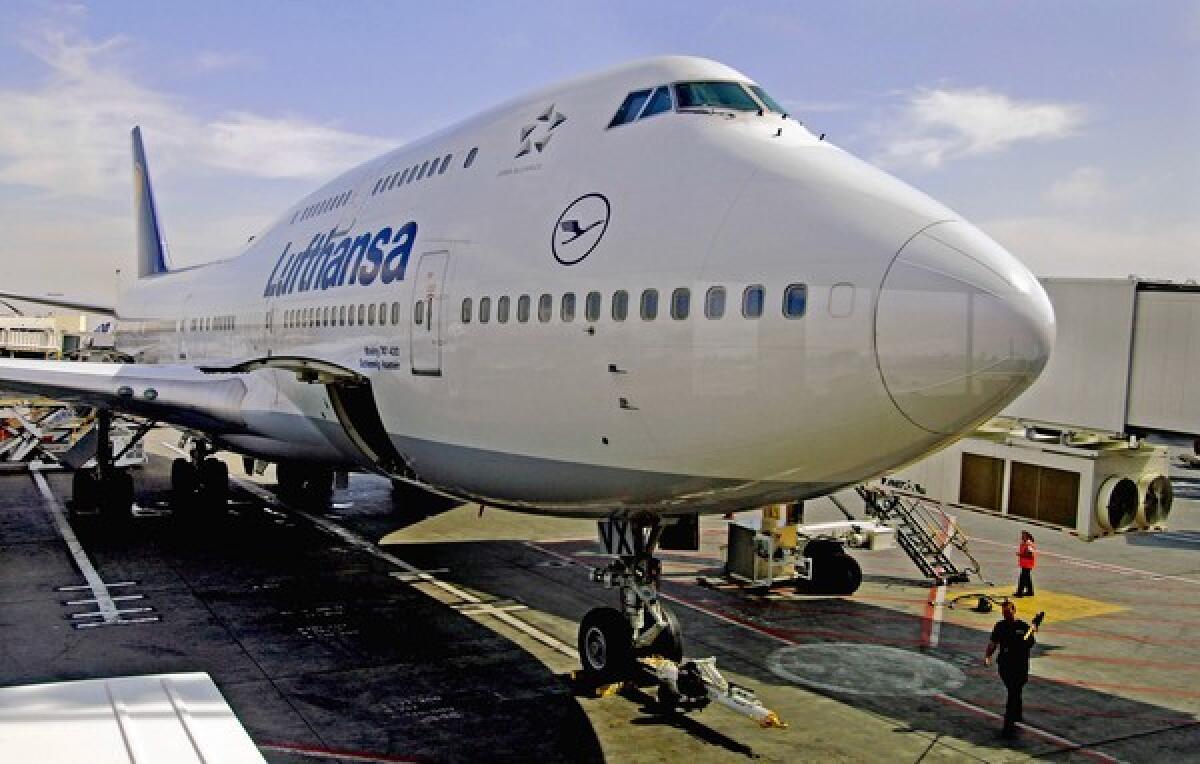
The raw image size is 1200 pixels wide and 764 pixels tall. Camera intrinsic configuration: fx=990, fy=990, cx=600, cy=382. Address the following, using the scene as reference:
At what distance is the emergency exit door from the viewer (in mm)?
11438

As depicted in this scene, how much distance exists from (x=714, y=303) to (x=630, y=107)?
3113 mm

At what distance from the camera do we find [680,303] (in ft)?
27.9

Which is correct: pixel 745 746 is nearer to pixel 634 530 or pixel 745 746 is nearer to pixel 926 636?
pixel 634 530

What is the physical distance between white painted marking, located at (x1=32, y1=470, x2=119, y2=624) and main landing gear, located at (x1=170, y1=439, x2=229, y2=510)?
2493 millimetres

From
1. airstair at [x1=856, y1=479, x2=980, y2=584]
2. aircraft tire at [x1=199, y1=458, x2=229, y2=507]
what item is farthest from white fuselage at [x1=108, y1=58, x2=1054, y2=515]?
aircraft tire at [x1=199, y1=458, x2=229, y2=507]

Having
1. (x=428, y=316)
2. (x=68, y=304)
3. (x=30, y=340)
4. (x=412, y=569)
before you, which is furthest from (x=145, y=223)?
(x=30, y=340)

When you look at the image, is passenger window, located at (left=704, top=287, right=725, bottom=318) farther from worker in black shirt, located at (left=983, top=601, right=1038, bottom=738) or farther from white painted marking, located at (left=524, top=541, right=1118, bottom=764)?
white painted marking, located at (left=524, top=541, right=1118, bottom=764)

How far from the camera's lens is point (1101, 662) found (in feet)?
44.5

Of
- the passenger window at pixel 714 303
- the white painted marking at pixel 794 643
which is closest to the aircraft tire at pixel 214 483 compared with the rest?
the white painted marking at pixel 794 643

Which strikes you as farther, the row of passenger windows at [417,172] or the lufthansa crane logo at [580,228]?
the row of passenger windows at [417,172]

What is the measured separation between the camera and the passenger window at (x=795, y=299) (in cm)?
772

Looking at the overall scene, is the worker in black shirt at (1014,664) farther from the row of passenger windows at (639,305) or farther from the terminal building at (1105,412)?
the row of passenger windows at (639,305)

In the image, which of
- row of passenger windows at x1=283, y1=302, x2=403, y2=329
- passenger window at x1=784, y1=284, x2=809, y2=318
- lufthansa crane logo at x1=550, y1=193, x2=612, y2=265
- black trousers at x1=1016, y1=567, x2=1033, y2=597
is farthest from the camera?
black trousers at x1=1016, y1=567, x2=1033, y2=597

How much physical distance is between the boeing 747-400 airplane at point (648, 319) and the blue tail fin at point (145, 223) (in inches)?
852
